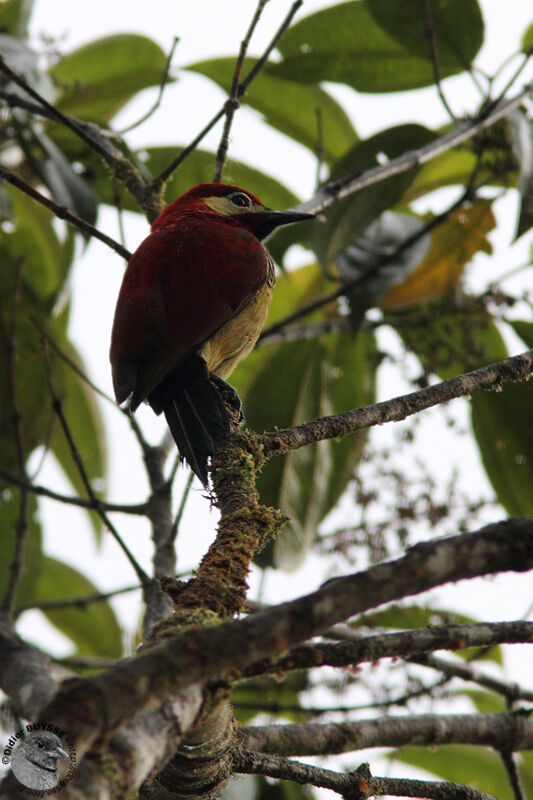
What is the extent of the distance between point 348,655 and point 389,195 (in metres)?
2.57

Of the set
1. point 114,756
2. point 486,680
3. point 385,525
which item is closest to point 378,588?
point 114,756

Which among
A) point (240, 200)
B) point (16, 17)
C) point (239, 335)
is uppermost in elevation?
point (16, 17)

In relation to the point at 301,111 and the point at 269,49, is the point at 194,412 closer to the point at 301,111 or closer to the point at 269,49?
the point at 269,49

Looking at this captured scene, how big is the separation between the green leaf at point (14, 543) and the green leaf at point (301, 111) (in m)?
2.04

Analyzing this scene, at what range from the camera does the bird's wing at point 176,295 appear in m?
2.61

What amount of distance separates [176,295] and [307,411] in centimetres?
136

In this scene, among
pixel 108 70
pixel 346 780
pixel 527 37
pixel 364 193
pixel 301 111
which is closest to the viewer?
pixel 346 780

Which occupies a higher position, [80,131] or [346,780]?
[80,131]

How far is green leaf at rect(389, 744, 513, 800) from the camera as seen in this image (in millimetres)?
3754

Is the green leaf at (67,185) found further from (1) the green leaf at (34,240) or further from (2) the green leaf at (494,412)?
(2) the green leaf at (494,412)

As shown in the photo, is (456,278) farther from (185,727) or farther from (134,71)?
(185,727)

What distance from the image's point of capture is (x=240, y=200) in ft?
12.3

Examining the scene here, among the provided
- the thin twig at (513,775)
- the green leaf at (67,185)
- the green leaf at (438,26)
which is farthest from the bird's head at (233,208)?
the thin twig at (513,775)

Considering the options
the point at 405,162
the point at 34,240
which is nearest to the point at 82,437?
the point at 34,240
